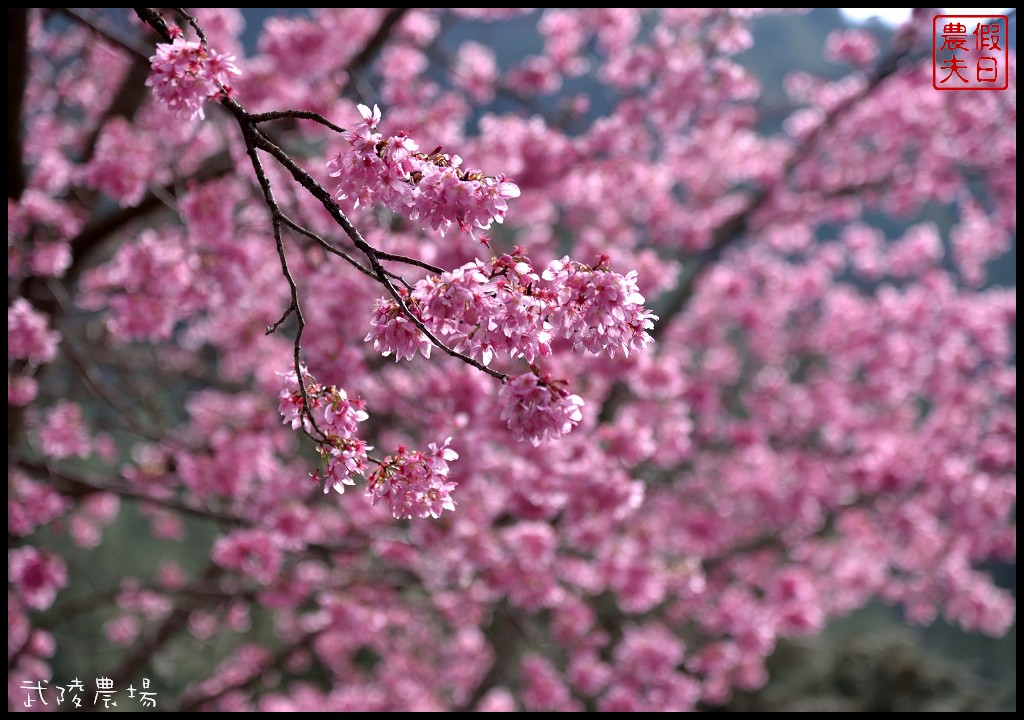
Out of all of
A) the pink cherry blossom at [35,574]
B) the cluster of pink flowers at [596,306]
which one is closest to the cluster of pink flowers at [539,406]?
the cluster of pink flowers at [596,306]

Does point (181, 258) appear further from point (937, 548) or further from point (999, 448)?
point (937, 548)

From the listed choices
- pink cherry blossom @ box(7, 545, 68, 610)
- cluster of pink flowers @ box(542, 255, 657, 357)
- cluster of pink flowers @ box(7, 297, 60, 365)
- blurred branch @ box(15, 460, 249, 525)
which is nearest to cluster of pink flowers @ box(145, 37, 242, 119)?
cluster of pink flowers @ box(542, 255, 657, 357)

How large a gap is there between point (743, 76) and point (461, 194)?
5044mm

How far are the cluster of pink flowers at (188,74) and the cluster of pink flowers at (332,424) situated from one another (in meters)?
0.78

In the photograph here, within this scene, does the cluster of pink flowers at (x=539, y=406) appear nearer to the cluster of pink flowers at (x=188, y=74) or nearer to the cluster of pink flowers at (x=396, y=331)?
the cluster of pink flowers at (x=396, y=331)

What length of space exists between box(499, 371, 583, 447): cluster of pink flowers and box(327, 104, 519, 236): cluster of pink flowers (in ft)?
1.39

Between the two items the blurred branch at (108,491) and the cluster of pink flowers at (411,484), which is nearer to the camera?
the cluster of pink flowers at (411,484)

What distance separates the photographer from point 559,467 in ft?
16.0

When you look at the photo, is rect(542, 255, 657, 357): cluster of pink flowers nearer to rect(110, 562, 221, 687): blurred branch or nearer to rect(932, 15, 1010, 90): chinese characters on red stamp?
rect(932, 15, 1010, 90): chinese characters on red stamp

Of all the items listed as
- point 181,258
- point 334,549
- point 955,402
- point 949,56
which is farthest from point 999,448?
point 181,258

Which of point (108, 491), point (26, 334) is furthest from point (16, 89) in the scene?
point (108, 491)

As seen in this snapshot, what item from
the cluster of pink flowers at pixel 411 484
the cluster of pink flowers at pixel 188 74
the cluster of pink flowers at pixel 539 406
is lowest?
the cluster of pink flowers at pixel 411 484

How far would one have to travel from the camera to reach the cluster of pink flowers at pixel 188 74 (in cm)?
201

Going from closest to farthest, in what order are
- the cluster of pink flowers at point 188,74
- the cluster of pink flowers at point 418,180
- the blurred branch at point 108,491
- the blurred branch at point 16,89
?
the cluster of pink flowers at point 418,180
the cluster of pink flowers at point 188,74
the blurred branch at point 16,89
the blurred branch at point 108,491
